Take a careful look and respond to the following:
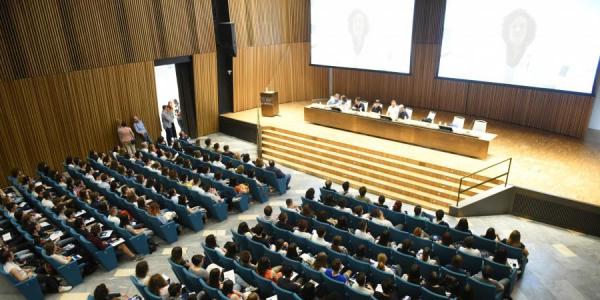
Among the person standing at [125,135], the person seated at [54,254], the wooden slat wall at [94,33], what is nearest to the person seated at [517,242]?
the person seated at [54,254]

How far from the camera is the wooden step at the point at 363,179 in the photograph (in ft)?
31.1

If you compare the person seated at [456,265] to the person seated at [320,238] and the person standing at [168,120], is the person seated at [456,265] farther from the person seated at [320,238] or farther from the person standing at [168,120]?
the person standing at [168,120]

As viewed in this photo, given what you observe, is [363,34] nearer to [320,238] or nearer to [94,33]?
[94,33]

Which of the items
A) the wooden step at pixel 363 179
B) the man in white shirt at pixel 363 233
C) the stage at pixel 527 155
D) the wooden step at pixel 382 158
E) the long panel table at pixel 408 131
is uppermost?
the long panel table at pixel 408 131

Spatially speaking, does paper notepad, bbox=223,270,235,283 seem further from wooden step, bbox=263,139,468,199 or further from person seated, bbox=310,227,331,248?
wooden step, bbox=263,139,468,199

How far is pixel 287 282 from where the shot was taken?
5383 mm

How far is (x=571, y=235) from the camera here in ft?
26.2

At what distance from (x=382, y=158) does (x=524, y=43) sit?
4.77 metres

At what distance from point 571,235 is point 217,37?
38.0ft

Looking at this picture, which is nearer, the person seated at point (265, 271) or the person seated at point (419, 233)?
the person seated at point (265, 271)

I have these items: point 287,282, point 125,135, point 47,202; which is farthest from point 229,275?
point 125,135

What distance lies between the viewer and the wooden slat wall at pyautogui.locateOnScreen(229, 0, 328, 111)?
577 inches

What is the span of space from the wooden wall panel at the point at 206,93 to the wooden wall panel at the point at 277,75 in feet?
2.64

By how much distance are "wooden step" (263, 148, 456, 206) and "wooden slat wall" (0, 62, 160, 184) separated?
4331mm
